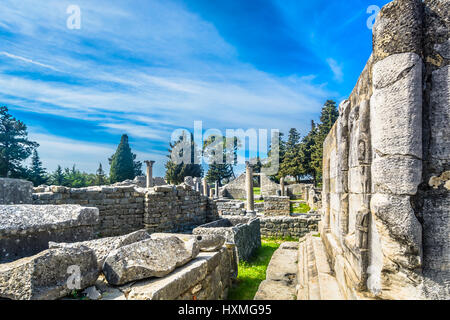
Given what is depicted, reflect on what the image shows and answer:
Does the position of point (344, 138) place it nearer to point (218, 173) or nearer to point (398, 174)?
point (398, 174)

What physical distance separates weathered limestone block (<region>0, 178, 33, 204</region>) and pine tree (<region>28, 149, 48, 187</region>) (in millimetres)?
21981

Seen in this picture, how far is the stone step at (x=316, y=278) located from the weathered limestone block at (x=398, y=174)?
138cm

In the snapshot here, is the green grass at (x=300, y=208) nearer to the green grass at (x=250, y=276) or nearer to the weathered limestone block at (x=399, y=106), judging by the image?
the green grass at (x=250, y=276)

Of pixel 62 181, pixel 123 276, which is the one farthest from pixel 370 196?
pixel 62 181

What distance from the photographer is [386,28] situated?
2262 millimetres

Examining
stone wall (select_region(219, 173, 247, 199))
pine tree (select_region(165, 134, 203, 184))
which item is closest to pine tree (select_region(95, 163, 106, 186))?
pine tree (select_region(165, 134, 203, 184))

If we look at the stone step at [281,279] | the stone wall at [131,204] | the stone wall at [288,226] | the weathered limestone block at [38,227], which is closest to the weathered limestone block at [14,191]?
the stone wall at [131,204]

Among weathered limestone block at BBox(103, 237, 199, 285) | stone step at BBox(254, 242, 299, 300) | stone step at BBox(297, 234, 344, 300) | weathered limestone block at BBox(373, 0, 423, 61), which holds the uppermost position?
weathered limestone block at BBox(373, 0, 423, 61)

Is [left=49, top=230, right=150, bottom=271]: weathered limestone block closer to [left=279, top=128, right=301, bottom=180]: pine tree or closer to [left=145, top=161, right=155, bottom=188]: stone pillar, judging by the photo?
[left=145, top=161, right=155, bottom=188]: stone pillar

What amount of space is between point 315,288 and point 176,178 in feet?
127

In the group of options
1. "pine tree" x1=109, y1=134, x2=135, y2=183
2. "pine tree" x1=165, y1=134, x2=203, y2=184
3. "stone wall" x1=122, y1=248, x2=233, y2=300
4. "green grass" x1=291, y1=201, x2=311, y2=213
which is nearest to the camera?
"stone wall" x1=122, y1=248, x2=233, y2=300

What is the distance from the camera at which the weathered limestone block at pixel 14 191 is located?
4785 mm

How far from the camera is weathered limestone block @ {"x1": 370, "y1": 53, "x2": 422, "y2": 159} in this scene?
2064mm
